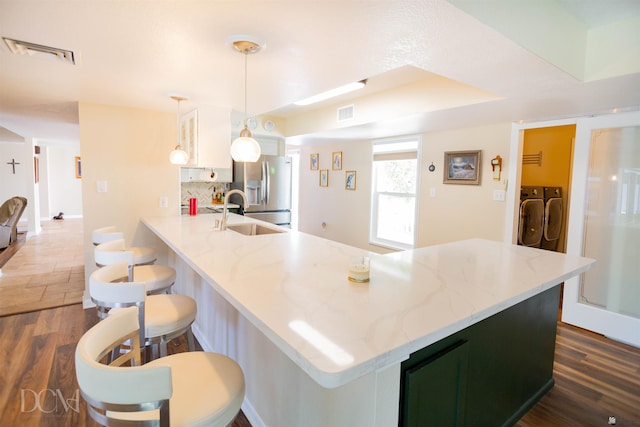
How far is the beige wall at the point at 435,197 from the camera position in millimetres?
3592

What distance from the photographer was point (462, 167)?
12.5 ft

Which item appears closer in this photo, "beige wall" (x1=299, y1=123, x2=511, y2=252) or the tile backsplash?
"beige wall" (x1=299, y1=123, x2=511, y2=252)

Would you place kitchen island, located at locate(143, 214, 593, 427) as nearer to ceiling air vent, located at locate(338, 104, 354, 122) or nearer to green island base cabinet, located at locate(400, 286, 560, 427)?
green island base cabinet, located at locate(400, 286, 560, 427)

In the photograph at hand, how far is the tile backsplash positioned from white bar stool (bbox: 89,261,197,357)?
2656 millimetres

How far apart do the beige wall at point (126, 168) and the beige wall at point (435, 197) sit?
2666mm

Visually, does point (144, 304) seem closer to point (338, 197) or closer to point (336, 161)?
point (338, 197)

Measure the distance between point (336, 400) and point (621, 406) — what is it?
2036mm

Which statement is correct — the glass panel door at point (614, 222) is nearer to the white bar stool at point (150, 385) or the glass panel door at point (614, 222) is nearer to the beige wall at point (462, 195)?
the beige wall at point (462, 195)

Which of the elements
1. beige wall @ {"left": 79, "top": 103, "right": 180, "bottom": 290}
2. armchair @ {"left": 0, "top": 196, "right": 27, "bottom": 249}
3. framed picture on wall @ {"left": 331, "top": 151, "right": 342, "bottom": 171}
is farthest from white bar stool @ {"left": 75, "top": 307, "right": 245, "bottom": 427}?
armchair @ {"left": 0, "top": 196, "right": 27, "bottom": 249}

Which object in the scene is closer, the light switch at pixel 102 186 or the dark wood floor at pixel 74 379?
the dark wood floor at pixel 74 379

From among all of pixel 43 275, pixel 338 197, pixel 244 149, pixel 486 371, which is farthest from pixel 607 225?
pixel 43 275

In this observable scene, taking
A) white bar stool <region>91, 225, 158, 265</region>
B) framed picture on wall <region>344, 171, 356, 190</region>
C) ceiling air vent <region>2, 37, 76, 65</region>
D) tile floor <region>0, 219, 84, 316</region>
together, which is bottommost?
tile floor <region>0, 219, 84, 316</region>

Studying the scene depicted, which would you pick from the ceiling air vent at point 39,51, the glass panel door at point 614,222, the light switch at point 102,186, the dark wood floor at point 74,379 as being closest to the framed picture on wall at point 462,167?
the glass panel door at point 614,222

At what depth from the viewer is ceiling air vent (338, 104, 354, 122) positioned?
396 centimetres
